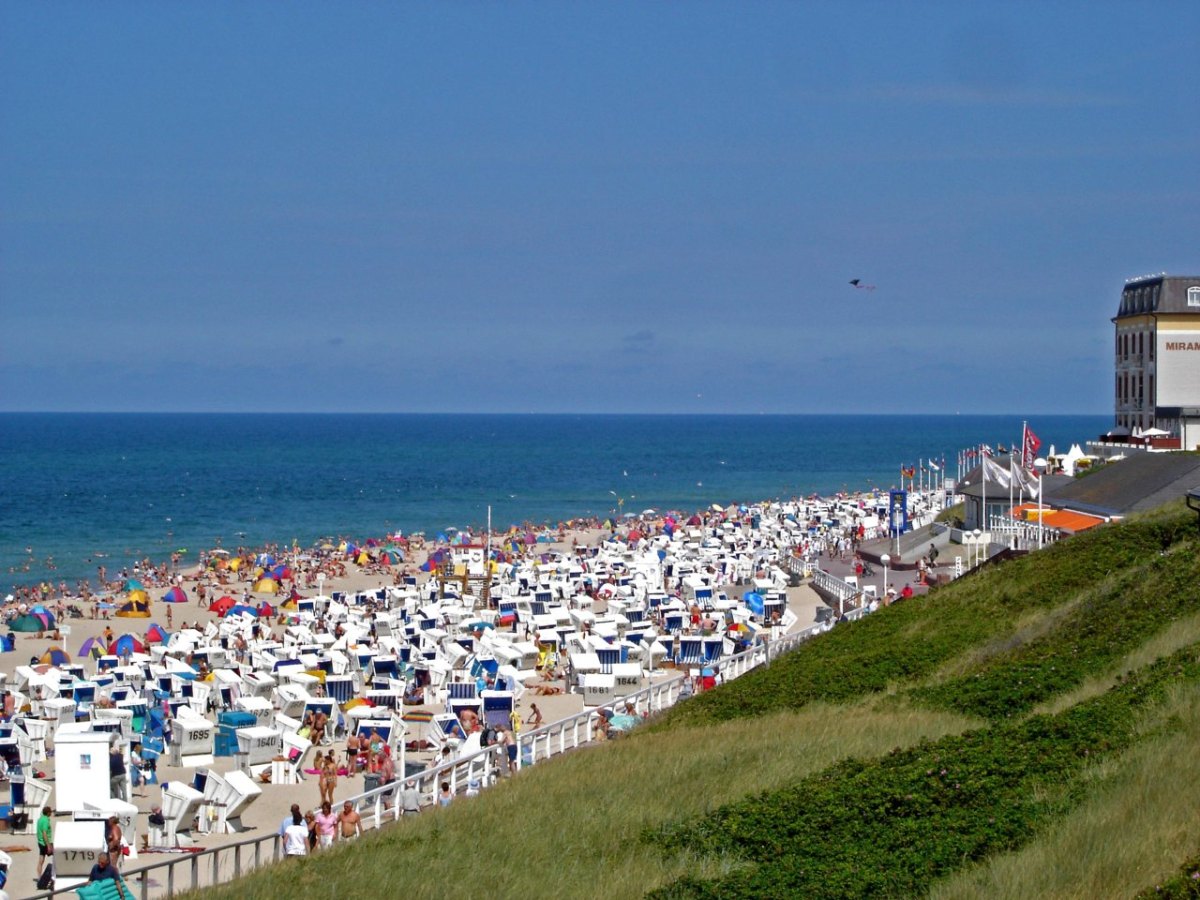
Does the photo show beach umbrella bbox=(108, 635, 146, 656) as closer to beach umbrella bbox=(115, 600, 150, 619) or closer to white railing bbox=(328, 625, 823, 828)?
beach umbrella bbox=(115, 600, 150, 619)

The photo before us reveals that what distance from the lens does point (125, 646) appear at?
127ft

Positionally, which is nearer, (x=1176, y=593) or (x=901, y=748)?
(x=901, y=748)

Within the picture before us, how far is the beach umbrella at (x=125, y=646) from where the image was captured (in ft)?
126

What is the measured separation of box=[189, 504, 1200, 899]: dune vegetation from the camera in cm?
1102

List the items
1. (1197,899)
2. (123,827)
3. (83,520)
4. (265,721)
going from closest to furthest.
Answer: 1. (1197,899)
2. (123,827)
3. (265,721)
4. (83,520)

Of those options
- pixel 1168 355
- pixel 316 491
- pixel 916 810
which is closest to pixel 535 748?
pixel 916 810

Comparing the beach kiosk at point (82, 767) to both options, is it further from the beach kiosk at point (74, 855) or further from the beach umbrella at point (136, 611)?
the beach umbrella at point (136, 611)

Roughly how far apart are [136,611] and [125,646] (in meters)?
12.6

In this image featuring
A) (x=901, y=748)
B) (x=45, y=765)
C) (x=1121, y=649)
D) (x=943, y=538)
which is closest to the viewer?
(x=901, y=748)

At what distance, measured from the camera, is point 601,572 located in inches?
2218

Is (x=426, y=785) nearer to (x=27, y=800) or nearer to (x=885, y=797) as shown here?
(x=27, y=800)

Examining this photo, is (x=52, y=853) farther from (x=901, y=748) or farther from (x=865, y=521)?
(x=865, y=521)

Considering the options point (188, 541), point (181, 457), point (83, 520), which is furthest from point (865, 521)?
point (181, 457)

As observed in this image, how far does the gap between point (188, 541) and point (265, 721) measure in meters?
55.3
